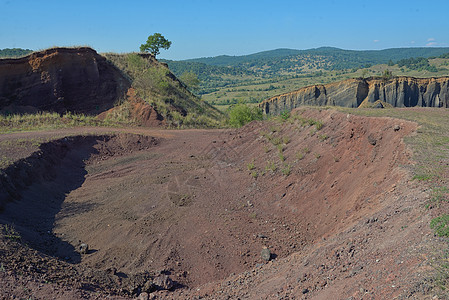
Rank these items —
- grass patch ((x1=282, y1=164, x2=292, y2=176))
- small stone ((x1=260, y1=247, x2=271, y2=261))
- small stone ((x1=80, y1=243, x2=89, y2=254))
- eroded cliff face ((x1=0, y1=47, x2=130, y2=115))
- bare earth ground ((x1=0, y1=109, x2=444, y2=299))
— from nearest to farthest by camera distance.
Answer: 1. bare earth ground ((x1=0, y1=109, x2=444, y2=299))
2. small stone ((x1=260, y1=247, x2=271, y2=261))
3. small stone ((x1=80, y1=243, x2=89, y2=254))
4. grass patch ((x1=282, y1=164, x2=292, y2=176))
5. eroded cliff face ((x1=0, y1=47, x2=130, y2=115))

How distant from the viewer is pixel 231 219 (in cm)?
1054

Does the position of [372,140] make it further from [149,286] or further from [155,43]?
[155,43]

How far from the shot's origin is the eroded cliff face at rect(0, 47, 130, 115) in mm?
23453

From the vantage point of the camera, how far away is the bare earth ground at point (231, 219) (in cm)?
586

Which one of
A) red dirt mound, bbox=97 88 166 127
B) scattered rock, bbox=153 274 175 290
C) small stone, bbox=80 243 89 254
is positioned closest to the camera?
scattered rock, bbox=153 274 175 290

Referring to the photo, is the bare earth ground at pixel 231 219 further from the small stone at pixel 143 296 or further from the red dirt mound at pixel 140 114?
the red dirt mound at pixel 140 114

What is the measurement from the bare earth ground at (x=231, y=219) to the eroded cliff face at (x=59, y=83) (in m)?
7.39

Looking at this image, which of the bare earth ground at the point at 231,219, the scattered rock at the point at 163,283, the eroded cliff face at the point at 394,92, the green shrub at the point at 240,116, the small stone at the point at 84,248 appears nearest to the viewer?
the bare earth ground at the point at 231,219

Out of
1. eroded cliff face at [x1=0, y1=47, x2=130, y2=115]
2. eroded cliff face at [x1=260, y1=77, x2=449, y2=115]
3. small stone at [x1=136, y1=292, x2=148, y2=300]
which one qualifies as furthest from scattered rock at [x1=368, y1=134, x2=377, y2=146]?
eroded cliff face at [x1=0, y1=47, x2=130, y2=115]

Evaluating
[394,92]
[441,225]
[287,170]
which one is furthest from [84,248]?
[394,92]

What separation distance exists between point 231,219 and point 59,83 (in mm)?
20130

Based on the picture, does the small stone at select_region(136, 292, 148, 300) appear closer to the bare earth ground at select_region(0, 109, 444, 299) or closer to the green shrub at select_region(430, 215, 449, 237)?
the bare earth ground at select_region(0, 109, 444, 299)

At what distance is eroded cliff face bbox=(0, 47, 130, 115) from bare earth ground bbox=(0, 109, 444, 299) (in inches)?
291

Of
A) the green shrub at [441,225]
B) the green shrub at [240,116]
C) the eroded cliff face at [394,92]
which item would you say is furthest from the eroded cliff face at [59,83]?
the green shrub at [441,225]
